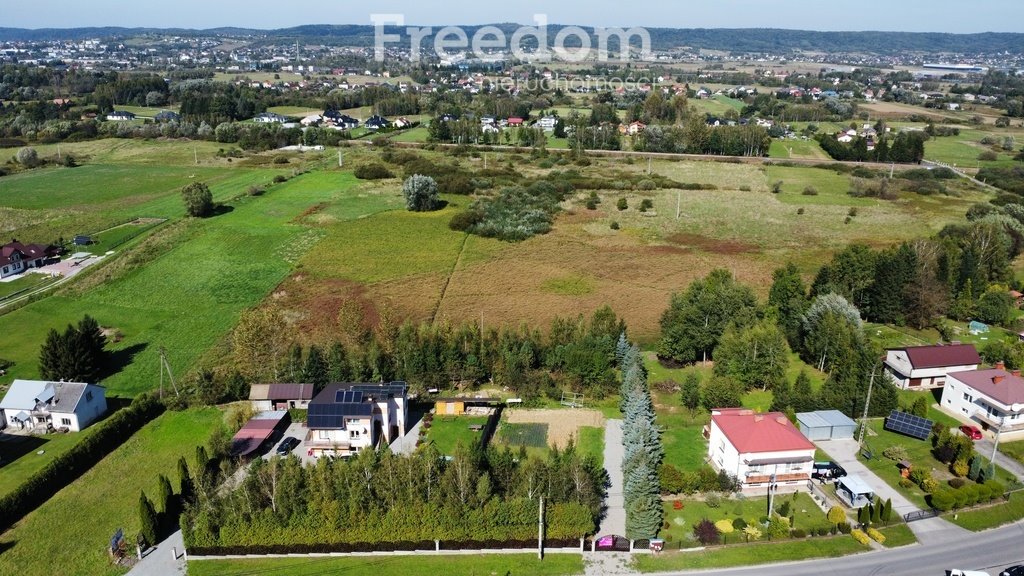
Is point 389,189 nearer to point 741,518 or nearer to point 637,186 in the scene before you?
point 637,186

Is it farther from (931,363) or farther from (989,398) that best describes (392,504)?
(931,363)

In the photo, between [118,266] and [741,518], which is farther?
[118,266]

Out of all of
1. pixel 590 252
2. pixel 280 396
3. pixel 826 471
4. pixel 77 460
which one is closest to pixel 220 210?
pixel 590 252

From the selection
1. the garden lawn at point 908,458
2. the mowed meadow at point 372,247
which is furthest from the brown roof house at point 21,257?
the garden lawn at point 908,458

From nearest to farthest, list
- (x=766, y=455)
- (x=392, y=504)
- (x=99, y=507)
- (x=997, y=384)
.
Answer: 1. (x=392, y=504)
2. (x=99, y=507)
3. (x=766, y=455)
4. (x=997, y=384)

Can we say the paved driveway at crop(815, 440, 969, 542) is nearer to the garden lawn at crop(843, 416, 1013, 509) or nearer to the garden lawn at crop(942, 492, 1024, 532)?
the garden lawn at crop(843, 416, 1013, 509)

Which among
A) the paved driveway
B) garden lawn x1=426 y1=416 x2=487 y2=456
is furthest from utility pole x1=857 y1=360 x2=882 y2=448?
garden lawn x1=426 y1=416 x2=487 y2=456

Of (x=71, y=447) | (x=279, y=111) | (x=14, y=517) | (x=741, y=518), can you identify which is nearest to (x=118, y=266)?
(x=71, y=447)
